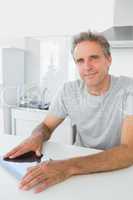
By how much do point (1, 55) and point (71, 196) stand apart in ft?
8.07

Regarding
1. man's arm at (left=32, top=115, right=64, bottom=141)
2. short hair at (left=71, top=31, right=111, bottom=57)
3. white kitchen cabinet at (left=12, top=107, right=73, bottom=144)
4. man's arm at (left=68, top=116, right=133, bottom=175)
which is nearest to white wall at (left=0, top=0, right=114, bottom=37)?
white kitchen cabinet at (left=12, top=107, right=73, bottom=144)

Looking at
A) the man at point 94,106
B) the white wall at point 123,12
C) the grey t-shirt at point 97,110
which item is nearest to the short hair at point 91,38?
the man at point 94,106

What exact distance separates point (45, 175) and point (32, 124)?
81.7 inches

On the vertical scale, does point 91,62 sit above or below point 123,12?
below

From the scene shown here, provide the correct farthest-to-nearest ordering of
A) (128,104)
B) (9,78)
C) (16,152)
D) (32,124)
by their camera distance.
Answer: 1. (9,78)
2. (32,124)
3. (128,104)
4. (16,152)

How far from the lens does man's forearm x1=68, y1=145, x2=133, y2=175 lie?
108 centimetres

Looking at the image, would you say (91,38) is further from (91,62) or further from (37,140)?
(37,140)

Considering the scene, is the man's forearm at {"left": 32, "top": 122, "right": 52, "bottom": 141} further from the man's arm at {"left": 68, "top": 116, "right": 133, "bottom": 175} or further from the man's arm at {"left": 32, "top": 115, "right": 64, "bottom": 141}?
the man's arm at {"left": 68, "top": 116, "right": 133, "bottom": 175}

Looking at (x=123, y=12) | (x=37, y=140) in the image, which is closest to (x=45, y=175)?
(x=37, y=140)

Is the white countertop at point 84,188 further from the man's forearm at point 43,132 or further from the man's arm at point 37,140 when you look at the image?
the man's forearm at point 43,132

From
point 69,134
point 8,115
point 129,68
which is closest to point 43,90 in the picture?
point 8,115

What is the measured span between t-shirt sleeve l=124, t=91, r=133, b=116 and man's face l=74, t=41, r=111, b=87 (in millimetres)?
197

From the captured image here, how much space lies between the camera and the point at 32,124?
120 inches

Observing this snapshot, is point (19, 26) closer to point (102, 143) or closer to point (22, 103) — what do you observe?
point (22, 103)
